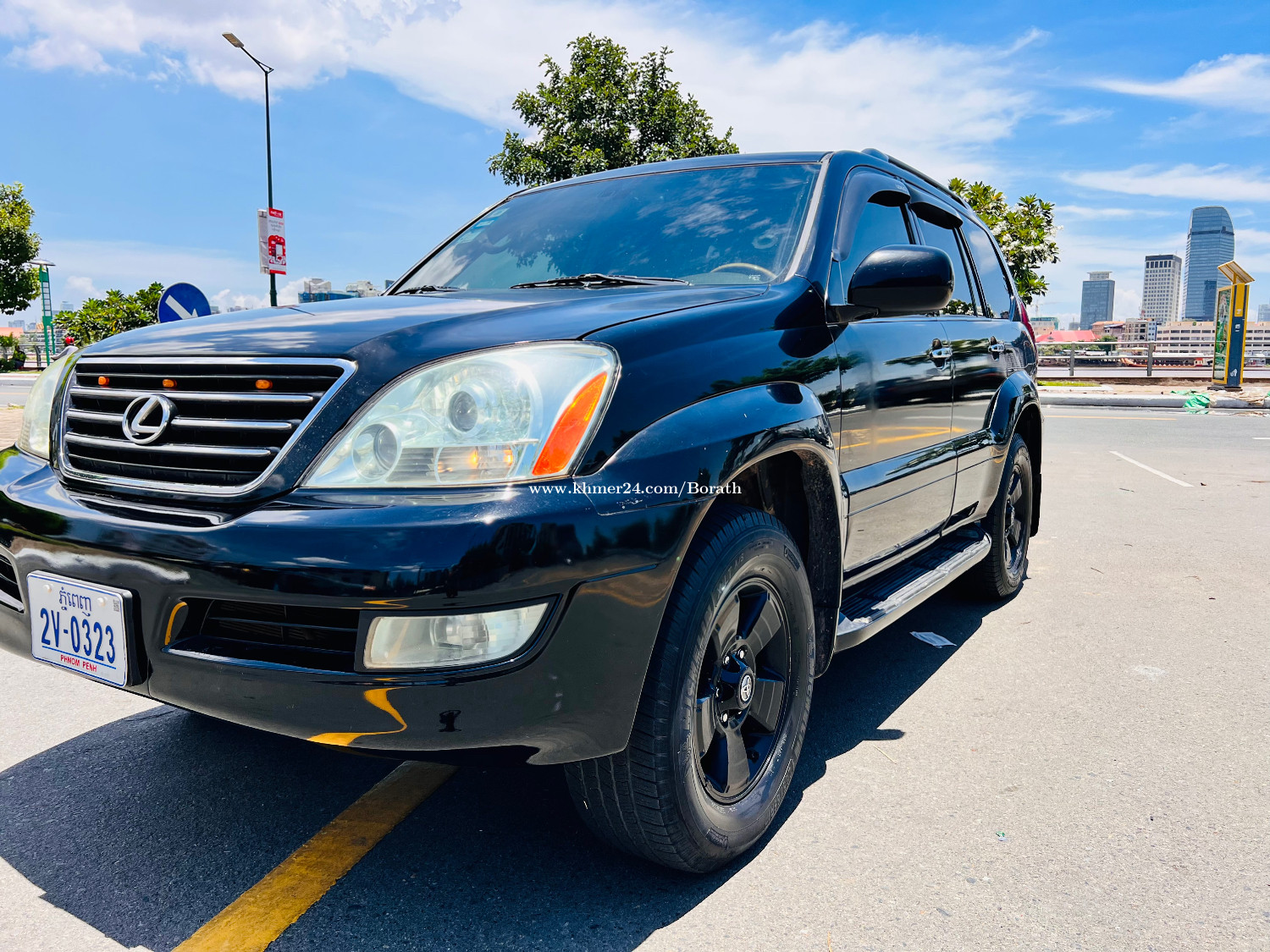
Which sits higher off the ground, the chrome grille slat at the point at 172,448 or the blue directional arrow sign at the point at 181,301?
the blue directional arrow sign at the point at 181,301

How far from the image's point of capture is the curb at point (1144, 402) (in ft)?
64.4

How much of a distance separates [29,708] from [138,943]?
5.57ft

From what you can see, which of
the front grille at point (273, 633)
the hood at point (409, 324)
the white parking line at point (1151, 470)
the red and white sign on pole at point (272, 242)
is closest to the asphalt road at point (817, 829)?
the front grille at point (273, 633)

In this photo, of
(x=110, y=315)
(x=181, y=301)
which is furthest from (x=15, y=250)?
(x=181, y=301)

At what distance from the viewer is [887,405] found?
9.66 feet

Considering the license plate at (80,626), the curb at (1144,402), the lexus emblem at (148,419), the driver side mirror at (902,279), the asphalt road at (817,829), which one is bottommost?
the curb at (1144,402)

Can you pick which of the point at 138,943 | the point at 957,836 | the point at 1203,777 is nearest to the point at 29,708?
the point at 138,943

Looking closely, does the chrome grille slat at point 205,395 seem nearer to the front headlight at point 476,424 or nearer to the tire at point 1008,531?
the front headlight at point 476,424

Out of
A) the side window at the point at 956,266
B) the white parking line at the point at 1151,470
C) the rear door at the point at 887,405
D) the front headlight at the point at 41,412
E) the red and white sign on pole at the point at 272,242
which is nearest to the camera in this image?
the front headlight at the point at 41,412

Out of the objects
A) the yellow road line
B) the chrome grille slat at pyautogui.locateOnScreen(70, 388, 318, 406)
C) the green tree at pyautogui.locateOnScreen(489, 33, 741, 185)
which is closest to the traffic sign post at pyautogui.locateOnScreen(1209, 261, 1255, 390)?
the green tree at pyautogui.locateOnScreen(489, 33, 741, 185)

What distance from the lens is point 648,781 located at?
1927 millimetres

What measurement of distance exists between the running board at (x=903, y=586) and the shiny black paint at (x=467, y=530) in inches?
26.0

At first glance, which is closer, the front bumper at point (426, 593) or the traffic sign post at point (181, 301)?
the front bumper at point (426, 593)

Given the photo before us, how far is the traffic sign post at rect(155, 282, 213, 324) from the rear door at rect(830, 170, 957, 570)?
662 cm
